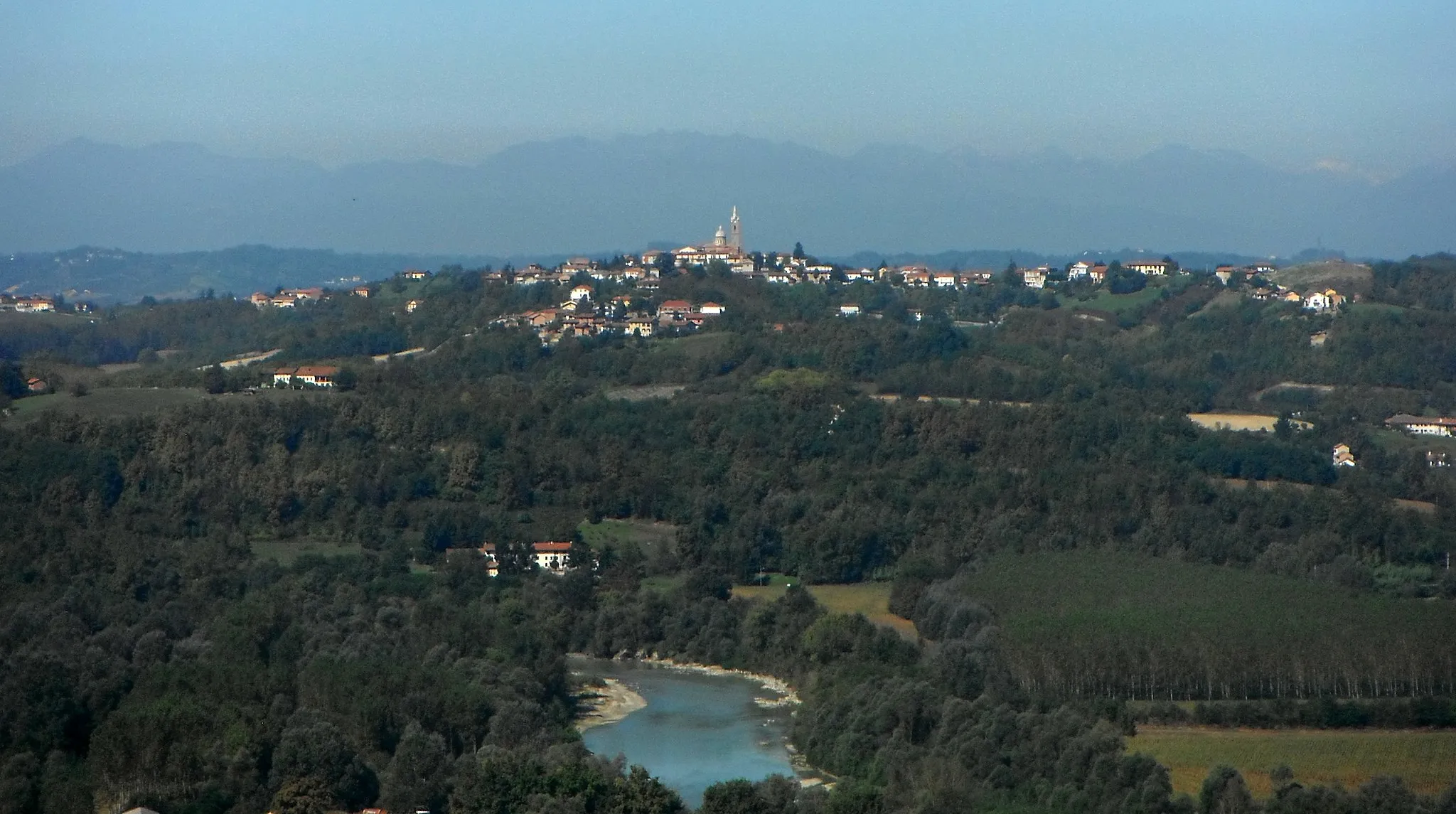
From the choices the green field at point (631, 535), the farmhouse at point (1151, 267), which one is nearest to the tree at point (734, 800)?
the green field at point (631, 535)

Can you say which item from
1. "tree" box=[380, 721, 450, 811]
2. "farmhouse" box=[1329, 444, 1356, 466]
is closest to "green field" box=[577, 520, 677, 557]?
"farmhouse" box=[1329, 444, 1356, 466]

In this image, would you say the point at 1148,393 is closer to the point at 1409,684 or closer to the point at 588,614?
the point at 588,614

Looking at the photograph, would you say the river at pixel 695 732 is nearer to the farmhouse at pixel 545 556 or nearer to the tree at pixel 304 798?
the tree at pixel 304 798

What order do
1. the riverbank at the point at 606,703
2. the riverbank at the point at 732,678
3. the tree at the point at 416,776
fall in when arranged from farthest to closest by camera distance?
the riverbank at the point at 606,703, the riverbank at the point at 732,678, the tree at the point at 416,776

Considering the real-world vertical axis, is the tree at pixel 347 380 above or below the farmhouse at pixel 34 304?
above

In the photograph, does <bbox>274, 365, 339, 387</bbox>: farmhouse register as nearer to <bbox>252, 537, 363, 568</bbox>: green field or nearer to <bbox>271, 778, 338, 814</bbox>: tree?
<bbox>252, 537, 363, 568</bbox>: green field

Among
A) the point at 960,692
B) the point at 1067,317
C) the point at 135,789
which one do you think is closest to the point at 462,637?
the point at 960,692
